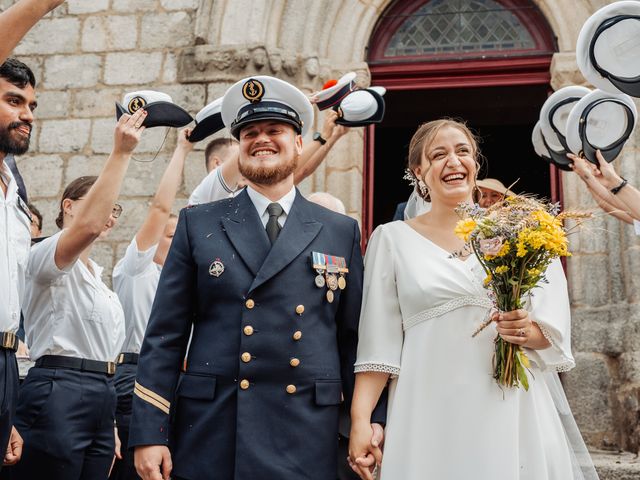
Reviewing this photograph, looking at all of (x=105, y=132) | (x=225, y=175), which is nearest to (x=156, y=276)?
(x=225, y=175)

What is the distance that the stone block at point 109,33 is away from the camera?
284 inches

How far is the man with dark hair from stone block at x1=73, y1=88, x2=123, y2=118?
3.59m

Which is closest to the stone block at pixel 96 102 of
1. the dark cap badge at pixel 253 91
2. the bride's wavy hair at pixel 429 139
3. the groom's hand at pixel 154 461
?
the dark cap badge at pixel 253 91

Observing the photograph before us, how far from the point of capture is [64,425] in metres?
3.73

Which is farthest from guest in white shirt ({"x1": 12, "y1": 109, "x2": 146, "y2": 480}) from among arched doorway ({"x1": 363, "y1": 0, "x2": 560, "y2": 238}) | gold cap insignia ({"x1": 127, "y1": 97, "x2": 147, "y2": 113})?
arched doorway ({"x1": 363, "y1": 0, "x2": 560, "y2": 238})

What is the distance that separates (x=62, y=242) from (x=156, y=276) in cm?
141

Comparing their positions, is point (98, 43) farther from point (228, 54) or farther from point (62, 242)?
point (62, 242)

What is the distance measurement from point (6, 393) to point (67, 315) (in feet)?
2.75

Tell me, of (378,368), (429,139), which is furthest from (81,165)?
(378,368)

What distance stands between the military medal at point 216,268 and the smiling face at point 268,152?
38 centimetres

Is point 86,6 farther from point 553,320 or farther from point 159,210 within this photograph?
point 553,320

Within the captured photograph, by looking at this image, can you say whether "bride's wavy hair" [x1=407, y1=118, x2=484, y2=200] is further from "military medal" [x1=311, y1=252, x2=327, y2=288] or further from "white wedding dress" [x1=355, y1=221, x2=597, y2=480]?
"military medal" [x1=311, y1=252, x2=327, y2=288]

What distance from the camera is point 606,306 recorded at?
605 cm

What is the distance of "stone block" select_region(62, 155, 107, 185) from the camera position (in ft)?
23.0
